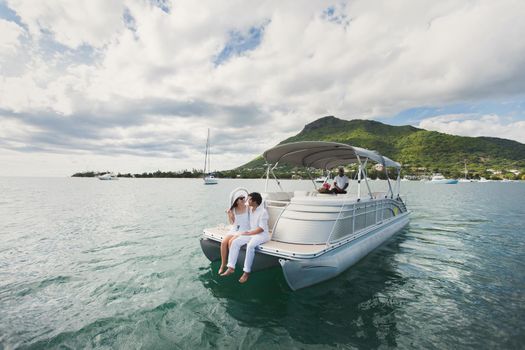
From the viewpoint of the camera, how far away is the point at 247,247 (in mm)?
6469

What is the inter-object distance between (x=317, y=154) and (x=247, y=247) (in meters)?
5.91

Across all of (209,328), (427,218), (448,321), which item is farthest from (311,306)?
(427,218)

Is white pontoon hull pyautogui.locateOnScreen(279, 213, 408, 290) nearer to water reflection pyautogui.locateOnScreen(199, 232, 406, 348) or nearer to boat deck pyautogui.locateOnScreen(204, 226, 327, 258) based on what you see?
boat deck pyautogui.locateOnScreen(204, 226, 327, 258)

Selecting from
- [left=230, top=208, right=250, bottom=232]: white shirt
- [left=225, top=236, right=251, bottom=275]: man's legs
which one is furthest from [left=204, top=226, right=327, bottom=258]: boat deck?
[left=230, top=208, right=250, bottom=232]: white shirt

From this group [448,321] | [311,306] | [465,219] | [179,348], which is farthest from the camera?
[465,219]

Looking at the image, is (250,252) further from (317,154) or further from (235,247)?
(317,154)

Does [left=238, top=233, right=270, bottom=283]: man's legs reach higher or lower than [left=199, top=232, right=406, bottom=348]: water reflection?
higher

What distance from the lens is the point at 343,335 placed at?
16.5 feet

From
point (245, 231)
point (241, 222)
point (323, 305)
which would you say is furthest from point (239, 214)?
point (323, 305)

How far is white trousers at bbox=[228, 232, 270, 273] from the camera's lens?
21.0ft

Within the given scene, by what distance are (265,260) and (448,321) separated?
4046 millimetres

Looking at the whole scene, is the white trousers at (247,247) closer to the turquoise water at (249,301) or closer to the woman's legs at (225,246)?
the woman's legs at (225,246)

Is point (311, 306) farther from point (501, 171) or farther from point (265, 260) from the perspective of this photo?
point (501, 171)

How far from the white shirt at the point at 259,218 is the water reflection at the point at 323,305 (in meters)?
1.58
